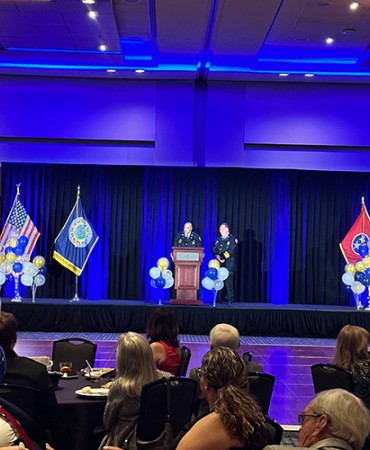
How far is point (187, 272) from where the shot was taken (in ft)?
39.8

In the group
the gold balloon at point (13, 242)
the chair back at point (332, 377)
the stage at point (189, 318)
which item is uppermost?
the gold balloon at point (13, 242)

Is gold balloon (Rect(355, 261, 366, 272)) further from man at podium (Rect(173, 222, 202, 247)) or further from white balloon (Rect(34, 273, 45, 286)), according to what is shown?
white balloon (Rect(34, 273, 45, 286))

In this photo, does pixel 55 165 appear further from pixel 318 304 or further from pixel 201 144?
pixel 318 304

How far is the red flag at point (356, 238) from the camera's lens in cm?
1314

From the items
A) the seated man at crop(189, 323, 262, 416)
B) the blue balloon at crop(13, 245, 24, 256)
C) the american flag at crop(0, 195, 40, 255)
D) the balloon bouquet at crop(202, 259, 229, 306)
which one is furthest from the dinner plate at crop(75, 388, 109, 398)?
the american flag at crop(0, 195, 40, 255)

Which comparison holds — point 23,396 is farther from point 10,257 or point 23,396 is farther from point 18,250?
point 18,250

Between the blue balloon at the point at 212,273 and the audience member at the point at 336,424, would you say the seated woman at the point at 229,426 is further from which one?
the blue balloon at the point at 212,273

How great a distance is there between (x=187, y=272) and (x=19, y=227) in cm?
342

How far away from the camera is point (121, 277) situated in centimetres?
1452

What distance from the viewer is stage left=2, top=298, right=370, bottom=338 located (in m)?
11.5

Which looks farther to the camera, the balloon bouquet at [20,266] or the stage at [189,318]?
the balloon bouquet at [20,266]

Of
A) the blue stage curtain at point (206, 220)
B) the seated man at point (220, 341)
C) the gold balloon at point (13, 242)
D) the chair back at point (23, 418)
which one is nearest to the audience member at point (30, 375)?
the chair back at point (23, 418)

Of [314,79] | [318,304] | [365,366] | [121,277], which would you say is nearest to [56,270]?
[121,277]

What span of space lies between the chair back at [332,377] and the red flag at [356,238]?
897 centimetres
